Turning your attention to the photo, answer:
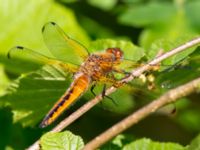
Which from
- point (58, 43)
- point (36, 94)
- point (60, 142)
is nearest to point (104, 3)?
point (58, 43)

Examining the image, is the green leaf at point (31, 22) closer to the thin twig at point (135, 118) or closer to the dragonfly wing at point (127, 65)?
the dragonfly wing at point (127, 65)

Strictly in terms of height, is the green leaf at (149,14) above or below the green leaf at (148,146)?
above

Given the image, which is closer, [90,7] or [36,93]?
[36,93]

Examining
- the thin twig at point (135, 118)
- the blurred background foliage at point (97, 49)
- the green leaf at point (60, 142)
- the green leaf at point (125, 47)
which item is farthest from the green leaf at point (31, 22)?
the thin twig at point (135, 118)

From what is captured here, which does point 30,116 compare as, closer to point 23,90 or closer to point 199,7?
point 23,90

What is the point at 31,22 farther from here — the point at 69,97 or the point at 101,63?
the point at 69,97

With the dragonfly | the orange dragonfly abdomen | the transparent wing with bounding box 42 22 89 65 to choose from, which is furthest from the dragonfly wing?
the transparent wing with bounding box 42 22 89 65

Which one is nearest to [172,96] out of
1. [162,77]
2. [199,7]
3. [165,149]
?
[165,149]
